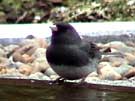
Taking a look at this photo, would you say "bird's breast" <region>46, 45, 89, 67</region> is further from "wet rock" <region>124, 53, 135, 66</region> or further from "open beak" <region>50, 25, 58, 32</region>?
"wet rock" <region>124, 53, 135, 66</region>

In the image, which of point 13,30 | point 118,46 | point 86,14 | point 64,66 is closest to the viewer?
point 64,66

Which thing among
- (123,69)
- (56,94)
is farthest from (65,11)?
(56,94)

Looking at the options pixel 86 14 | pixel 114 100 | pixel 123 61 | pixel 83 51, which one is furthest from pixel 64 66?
pixel 86 14

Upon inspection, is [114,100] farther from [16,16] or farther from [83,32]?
[16,16]

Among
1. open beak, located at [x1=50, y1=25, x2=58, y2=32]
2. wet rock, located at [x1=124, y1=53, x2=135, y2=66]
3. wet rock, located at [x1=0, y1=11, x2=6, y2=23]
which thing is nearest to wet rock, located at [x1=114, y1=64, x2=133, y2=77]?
wet rock, located at [x1=124, y1=53, x2=135, y2=66]

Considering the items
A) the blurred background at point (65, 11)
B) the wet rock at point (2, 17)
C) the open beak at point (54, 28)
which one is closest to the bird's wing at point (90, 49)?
the open beak at point (54, 28)

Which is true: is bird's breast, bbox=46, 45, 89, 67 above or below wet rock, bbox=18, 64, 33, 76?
above

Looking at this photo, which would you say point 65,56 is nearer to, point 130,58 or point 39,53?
point 130,58

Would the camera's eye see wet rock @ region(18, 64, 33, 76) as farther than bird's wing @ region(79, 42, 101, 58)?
Yes
